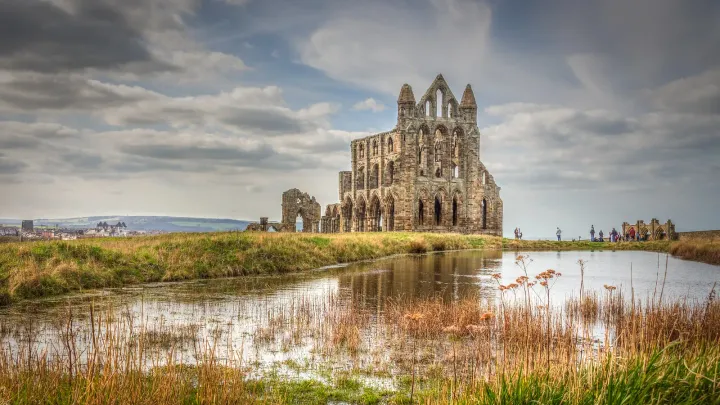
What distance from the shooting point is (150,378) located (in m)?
7.38

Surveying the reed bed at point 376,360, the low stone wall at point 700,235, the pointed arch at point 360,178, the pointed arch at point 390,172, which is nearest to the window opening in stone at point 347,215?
the pointed arch at point 360,178

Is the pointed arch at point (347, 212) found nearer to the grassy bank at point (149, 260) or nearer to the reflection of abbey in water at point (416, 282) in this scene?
the grassy bank at point (149, 260)

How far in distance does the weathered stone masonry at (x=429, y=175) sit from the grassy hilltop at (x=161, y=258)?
29.6 metres

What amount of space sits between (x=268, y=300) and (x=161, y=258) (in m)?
8.48

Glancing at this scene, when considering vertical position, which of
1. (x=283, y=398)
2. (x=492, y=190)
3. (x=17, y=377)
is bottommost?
(x=283, y=398)

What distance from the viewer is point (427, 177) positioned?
2749 inches

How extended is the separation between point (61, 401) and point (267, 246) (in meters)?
21.1

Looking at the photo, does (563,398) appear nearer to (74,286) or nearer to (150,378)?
(150,378)

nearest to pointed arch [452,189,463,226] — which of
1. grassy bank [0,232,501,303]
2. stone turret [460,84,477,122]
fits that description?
stone turret [460,84,477,122]

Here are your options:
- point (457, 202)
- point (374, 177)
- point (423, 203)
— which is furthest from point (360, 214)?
point (457, 202)

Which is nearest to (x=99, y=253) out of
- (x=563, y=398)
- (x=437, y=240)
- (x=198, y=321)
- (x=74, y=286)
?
(x=74, y=286)

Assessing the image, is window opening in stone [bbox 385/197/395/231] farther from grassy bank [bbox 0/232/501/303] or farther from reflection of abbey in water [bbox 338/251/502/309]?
reflection of abbey in water [bbox 338/251/502/309]

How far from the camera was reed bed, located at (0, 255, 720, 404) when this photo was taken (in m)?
5.84

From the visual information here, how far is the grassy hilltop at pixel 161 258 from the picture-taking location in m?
17.1
